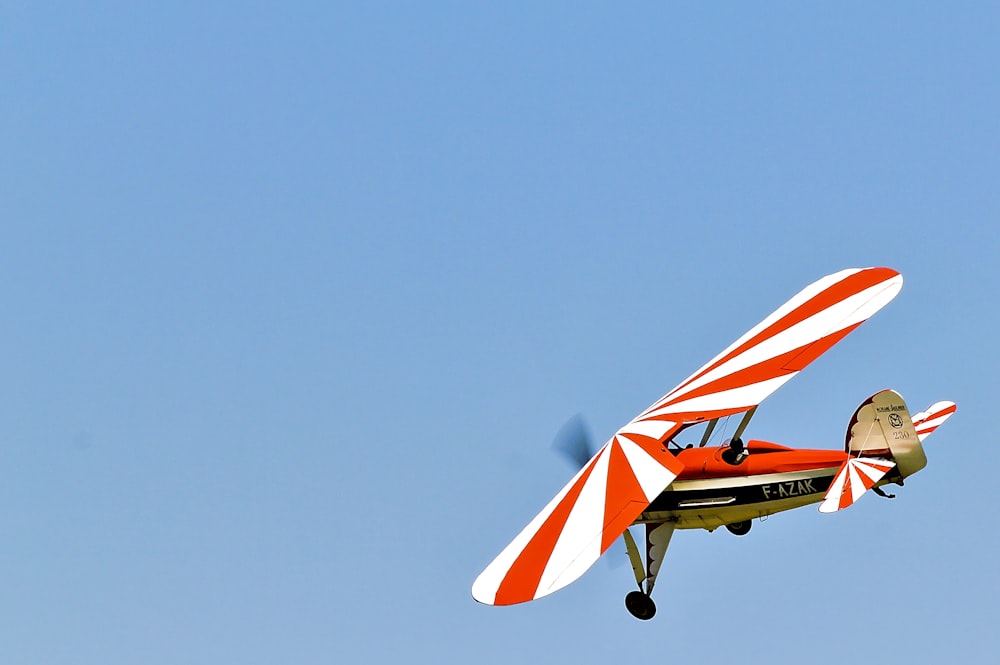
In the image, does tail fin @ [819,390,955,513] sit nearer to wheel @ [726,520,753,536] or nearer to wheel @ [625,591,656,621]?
wheel @ [726,520,753,536]

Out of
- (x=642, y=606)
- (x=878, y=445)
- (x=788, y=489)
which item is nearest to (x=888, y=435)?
(x=878, y=445)

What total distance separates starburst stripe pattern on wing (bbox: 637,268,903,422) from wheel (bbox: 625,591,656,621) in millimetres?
2179

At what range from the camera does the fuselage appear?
16.6m

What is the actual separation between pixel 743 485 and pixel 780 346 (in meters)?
2.65

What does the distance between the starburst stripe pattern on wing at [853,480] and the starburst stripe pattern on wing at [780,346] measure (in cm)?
138

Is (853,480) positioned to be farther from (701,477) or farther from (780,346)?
(780,346)

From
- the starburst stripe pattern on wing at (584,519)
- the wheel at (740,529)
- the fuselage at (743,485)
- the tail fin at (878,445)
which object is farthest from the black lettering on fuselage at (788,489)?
the wheel at (740,529)

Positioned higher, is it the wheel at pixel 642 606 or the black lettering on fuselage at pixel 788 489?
the black lettering on fuselage at pixel 788 489

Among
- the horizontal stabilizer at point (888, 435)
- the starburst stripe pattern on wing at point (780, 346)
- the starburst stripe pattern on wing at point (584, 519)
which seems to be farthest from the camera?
the starburst stripe pattern on wing at point (780, 346)

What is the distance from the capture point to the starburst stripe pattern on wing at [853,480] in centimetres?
1575

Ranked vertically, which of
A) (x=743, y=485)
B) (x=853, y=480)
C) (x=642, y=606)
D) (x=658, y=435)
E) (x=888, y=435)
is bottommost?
(x=642, y=606)

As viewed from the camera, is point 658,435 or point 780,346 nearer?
point 658,435

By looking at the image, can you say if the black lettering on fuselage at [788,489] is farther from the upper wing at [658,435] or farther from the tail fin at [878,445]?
the upper wing at [658,435]

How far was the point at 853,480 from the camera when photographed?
1614 cm
